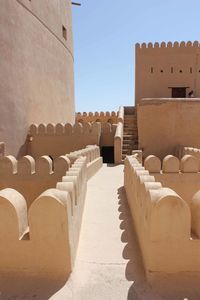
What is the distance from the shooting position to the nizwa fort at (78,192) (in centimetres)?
213

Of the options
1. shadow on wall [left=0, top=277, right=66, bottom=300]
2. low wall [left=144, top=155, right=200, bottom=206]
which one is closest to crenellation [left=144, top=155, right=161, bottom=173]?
low wall [left=144, top=155, right=200, bottom=206]

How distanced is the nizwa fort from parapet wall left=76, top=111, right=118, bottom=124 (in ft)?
16.6

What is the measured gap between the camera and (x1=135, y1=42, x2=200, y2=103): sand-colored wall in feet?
52.3

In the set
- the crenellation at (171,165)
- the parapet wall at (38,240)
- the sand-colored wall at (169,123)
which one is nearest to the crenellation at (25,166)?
the crenellation at (171,165)

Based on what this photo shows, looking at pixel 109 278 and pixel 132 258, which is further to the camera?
pixel 132 258

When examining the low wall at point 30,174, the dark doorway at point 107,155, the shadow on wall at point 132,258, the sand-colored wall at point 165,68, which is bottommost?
the dark doorway at point 107,155

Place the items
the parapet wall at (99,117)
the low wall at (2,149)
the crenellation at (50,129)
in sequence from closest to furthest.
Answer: the low wall at (2,149)
the crenellation at (50,129)
the parapet wall at (99,117)

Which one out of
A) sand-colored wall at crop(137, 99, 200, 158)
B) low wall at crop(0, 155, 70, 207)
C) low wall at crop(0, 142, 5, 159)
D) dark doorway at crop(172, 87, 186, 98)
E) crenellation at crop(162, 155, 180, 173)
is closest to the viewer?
crenellation at crop(162, 155, 180, 173)

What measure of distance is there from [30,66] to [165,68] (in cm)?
944

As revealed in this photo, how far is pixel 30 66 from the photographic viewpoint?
9734 mm

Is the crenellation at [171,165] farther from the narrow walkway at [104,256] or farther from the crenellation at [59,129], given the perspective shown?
the crenellation at [59,129]

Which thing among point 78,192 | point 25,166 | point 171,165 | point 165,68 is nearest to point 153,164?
point 171,165

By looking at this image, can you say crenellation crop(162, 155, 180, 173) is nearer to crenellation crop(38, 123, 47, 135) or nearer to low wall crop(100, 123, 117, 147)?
crenellation crop(38, 123, 47, 135)

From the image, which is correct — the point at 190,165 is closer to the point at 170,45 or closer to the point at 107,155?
the point at 107,155
